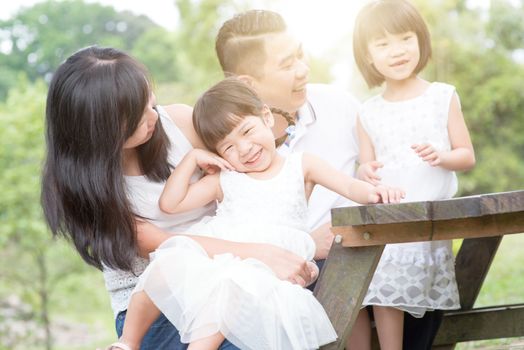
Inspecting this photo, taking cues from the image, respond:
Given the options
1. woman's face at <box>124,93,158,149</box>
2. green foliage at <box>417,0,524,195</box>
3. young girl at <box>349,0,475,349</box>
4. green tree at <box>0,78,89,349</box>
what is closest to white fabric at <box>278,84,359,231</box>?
young girl at <box>349,0,475,349</box>

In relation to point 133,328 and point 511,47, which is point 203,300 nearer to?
point 133,328

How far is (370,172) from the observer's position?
2.81 meters

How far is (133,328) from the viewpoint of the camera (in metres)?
2.29

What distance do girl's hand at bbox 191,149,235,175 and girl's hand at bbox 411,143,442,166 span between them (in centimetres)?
59

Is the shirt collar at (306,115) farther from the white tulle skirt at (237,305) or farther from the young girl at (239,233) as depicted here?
the white tulle skirt at (237,305)

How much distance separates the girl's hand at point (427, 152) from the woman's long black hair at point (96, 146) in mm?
847

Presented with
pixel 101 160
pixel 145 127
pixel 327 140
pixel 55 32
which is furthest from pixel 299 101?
pixel 55 32

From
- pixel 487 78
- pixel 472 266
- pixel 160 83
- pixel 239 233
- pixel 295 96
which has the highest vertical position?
pixel 295 96

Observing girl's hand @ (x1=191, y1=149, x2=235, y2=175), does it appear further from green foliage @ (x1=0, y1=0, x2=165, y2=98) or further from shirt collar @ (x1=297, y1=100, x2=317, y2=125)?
green foliage @ (x1=0, y1=0, x2=165, y2=98)

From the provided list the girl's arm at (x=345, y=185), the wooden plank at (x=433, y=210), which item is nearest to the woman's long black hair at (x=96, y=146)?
the girl's arm at (x=345, y=185)

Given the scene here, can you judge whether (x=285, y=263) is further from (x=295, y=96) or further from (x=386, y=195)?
(x=295, y=96)

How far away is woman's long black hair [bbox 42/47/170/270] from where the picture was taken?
2508 millimetres

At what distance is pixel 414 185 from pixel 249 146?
2.09 feet

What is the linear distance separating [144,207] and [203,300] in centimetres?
60
